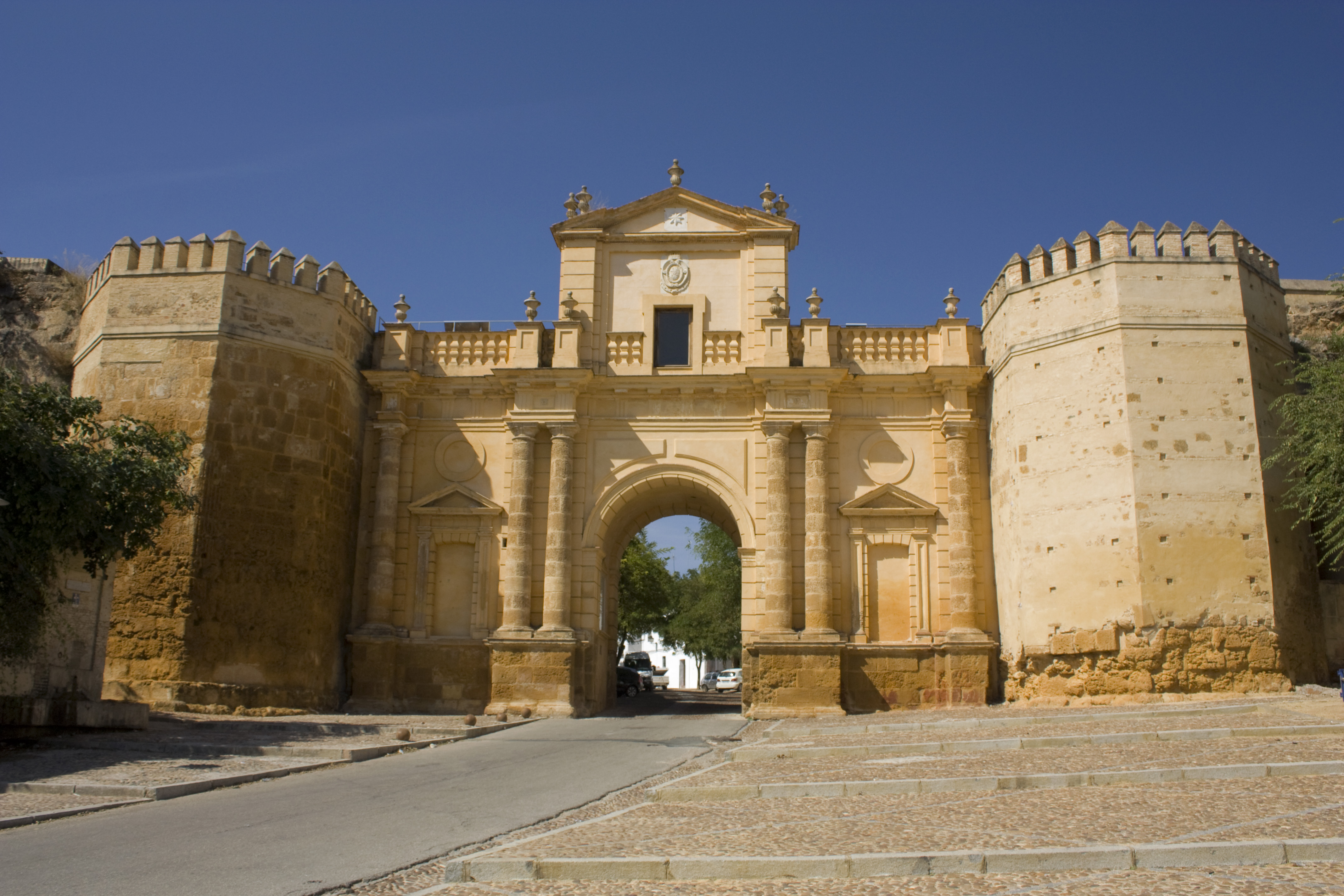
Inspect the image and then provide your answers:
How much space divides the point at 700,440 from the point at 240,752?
11.2 m

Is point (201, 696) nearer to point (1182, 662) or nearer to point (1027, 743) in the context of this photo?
point (1027, 743)

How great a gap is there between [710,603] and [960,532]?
2714cm

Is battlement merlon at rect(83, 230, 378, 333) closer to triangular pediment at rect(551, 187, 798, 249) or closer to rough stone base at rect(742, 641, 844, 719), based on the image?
triangular pediment at rect(551, 187, 798, 249)

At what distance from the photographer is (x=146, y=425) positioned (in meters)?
16.3

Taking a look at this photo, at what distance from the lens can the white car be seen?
4872cm

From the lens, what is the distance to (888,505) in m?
21.0

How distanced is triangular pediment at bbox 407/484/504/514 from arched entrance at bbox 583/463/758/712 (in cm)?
205

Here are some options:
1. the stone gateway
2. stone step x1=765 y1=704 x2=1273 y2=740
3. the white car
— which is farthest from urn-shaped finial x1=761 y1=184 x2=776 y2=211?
the white car

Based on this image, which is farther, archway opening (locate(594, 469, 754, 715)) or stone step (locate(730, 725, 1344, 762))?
archway opening (locate(594, 469, 754, 715))

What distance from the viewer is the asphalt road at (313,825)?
6.34 metres

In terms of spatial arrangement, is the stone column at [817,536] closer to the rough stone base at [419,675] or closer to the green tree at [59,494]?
the rough stone base at [419,675]

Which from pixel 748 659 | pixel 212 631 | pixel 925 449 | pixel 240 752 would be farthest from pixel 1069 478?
pixel 212 631

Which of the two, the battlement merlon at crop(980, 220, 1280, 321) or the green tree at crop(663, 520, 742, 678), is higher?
the battlement merlon at crop(980, 220, 1280, 321)

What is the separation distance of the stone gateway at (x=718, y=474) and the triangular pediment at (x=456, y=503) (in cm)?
9
